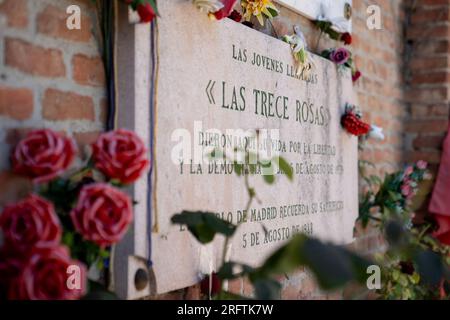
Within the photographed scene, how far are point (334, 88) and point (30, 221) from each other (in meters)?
2.00

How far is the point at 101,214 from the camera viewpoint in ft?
4.48

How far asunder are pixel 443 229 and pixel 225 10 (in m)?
2.18

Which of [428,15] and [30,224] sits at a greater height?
[428,15]

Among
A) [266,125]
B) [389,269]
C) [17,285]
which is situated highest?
[266,125]

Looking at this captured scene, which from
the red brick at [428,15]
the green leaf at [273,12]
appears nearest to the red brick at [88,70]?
the green leaf at [273,12]

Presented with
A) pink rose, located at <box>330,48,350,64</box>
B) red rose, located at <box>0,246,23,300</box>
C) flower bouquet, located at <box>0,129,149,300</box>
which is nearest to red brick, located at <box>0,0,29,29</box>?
flower bouquet, located at <box>0,129,149,300</box>

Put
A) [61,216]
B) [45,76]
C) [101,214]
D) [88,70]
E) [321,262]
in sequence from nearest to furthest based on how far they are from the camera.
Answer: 1. [321,262]
2. [101,214]
3. [61,216]
4. [45,76]
5. [88,70]

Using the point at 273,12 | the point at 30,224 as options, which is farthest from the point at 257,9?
the point at 30,224

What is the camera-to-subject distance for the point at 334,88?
10.0 ft

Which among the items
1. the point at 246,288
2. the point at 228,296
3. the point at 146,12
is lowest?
the point at 246,288

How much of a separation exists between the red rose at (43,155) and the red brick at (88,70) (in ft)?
1.05

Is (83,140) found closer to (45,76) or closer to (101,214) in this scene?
(45,76)
